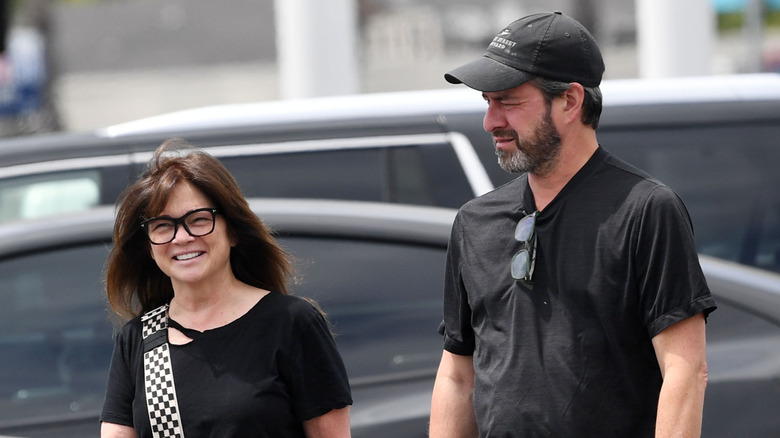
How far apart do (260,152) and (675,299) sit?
1.93m

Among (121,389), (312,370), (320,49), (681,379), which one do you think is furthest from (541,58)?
(320,49)

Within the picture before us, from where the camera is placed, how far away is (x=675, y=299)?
2295mm

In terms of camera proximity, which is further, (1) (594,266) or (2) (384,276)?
(2) (384,276)

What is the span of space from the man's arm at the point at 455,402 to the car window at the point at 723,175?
1633 millimetres

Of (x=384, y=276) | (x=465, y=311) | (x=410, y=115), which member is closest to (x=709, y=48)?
(x=410, y=115)

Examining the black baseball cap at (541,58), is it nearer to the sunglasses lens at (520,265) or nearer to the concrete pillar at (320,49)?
the sunglasses lens at (520,265)

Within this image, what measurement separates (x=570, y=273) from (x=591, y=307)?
0.26ft

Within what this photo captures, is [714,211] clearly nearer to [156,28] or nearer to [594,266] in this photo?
[594,266]

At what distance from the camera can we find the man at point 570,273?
7.56ft

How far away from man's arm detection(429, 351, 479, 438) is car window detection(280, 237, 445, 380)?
61 centimetres

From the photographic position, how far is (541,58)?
2449 mm

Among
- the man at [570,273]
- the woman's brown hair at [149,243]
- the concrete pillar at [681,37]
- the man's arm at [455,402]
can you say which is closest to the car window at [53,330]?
the woman's brown hair at [149,243]

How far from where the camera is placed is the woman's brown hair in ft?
8.91

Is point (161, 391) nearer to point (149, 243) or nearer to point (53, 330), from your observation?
point (149, 243)
